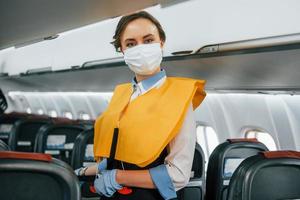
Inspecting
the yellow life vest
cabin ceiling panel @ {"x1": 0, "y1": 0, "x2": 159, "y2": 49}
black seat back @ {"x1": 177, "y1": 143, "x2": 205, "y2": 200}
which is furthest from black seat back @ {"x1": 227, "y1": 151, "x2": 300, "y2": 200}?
cabin ceiling panel @ {"x1": 0, "y1": 0, "x2": 159, "y2": 49}

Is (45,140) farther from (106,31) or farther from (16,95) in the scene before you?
(16,95)

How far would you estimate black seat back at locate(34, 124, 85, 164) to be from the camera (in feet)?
14.2

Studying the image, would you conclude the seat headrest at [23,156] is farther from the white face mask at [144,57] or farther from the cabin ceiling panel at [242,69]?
the cabin ceiling panel at [242,69]

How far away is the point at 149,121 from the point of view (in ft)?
6.66

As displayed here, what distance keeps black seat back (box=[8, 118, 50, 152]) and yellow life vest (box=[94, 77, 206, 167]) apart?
2873mm

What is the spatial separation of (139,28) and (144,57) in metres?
0.15

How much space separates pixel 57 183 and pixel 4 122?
175 inches

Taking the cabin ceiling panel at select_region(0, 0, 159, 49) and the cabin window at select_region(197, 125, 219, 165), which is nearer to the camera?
the cabin ceiling panel at select_region(0, 0, 159, 49)

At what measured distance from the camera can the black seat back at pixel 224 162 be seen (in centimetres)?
287

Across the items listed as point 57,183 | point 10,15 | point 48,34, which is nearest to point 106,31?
point 48,34

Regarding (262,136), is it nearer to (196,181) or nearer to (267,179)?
(196,181)

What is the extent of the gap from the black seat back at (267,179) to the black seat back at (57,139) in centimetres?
292

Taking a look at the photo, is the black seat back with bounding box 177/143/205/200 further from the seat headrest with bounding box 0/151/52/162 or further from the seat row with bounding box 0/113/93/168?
the seat headrest with bounding box 0/151/52/162

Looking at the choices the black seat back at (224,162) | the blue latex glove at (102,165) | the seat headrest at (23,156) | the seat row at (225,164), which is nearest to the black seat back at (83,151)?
the seat row at (225,164)
